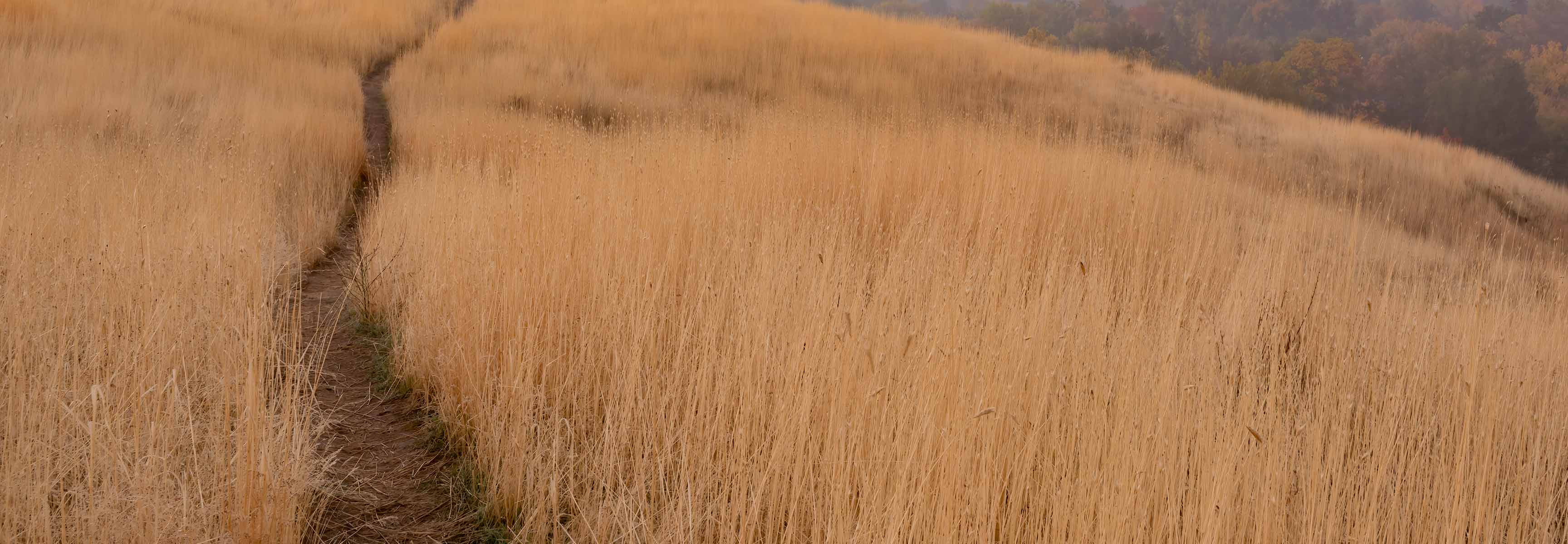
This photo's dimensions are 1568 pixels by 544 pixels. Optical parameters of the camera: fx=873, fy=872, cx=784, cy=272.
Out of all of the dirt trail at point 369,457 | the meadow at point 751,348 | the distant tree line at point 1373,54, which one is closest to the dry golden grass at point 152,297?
the meadow at point 751,348

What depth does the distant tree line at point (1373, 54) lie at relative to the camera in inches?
1339

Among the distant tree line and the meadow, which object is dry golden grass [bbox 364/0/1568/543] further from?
the distant tree line

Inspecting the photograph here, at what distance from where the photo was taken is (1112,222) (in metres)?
5.54

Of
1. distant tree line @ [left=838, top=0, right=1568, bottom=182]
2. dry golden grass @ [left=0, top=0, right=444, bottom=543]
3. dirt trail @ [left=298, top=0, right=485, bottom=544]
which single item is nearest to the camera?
dry golden grass @ [left=0, top=0, right=444, bottom=543]

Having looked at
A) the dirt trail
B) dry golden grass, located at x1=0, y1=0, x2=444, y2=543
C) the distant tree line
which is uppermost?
the distant tree line

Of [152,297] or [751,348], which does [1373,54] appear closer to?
[751,348]

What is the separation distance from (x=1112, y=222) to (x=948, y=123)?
3446 mm

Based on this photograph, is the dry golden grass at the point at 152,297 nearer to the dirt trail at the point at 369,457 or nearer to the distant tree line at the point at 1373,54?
the dirt trail at the point at 369,457

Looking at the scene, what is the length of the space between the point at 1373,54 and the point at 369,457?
176 feet

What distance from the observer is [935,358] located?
2.44 meters

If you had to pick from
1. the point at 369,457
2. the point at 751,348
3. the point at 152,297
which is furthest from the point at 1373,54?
the point at 152,297

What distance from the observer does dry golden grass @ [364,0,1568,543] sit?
2178 mm

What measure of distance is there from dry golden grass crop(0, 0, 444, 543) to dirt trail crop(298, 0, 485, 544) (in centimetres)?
13

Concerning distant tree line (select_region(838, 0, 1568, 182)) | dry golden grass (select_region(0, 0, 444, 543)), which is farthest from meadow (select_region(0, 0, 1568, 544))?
distant tree line (select_region(838, 0, 1568, 182))
